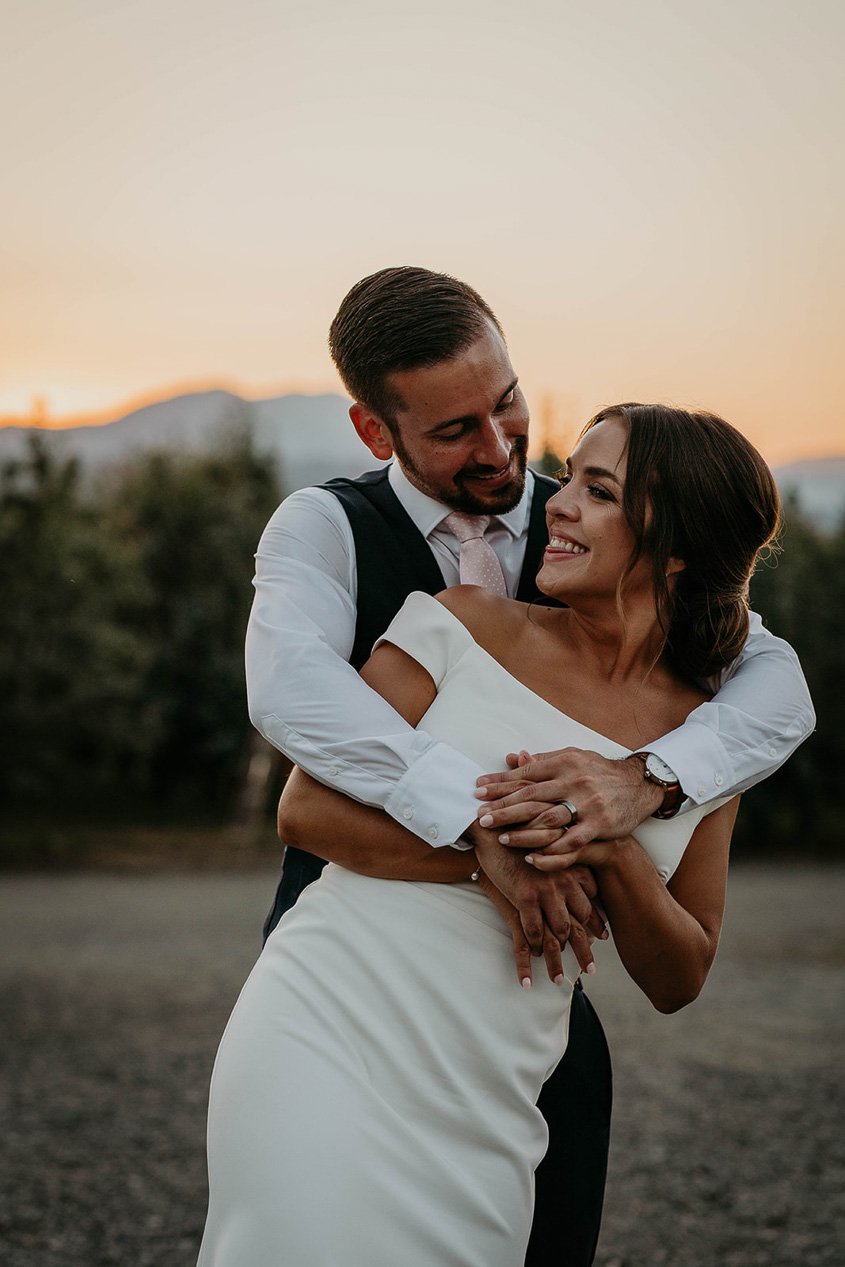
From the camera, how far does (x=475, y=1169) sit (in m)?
2.21

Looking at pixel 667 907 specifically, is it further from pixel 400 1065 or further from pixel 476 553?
pixel 476 553

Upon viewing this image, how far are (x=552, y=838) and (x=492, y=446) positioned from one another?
1002 millimetres

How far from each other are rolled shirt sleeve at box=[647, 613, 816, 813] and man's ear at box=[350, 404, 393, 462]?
37.3 inches

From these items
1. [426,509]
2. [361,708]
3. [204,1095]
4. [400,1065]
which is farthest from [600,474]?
[204,1095]

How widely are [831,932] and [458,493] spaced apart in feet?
61.3

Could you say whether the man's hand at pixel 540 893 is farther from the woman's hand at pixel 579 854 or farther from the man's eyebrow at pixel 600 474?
the man's eyebrow at pixel 600 474

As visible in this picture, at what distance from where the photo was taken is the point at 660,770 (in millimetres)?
2252

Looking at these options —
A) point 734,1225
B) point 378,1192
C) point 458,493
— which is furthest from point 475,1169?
point 734,1225

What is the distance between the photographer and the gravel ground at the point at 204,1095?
7.10 m

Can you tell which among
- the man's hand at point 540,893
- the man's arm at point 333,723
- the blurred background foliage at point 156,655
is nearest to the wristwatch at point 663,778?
the man's hand at point 540,893

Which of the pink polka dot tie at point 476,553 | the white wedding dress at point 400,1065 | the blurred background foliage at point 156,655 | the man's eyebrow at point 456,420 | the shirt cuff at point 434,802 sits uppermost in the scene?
the man's eyebrow at point 456,420

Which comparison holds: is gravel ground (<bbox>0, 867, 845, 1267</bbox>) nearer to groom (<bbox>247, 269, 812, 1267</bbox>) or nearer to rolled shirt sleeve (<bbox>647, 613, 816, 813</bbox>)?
groom (<bbox>247, 269, 812, 1267</bbox>)

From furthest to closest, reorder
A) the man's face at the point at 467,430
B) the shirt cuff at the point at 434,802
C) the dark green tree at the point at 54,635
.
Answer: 1. the dark green tree at the point at 54,635
2. the man's face at the point at 467,430
3. the shirt cuff at the point at 434,802

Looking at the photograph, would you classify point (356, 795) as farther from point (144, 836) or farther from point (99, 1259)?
point (144, 836)
